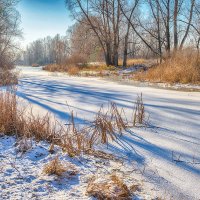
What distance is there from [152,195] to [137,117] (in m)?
1.94

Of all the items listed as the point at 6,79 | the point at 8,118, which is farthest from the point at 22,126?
the point at 6,79

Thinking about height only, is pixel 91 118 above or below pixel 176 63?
below

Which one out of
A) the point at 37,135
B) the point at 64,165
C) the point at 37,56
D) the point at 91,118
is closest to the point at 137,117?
the point at 91,118

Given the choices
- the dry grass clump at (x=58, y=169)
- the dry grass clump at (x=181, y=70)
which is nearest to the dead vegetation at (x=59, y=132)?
the dry grass clump at (x=58, y=169)

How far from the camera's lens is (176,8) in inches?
588

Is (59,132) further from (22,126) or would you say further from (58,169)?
(58,169)

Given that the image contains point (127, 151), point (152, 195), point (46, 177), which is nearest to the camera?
point (152, 195)

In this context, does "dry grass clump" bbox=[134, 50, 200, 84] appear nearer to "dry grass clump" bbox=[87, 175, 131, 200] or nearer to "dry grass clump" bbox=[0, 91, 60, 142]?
"dry grass clump" bbox=[0, 91, 60, 142]

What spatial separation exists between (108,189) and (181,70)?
8679 millimetres

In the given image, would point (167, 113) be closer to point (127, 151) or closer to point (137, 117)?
point (137, 117)

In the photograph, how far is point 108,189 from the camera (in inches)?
71.3

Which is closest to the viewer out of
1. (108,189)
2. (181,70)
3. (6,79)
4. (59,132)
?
(108,189)

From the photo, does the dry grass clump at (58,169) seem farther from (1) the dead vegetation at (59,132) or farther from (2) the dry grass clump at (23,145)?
(2) the dry grass clump at (23,145)

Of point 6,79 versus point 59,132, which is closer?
point 59,132
